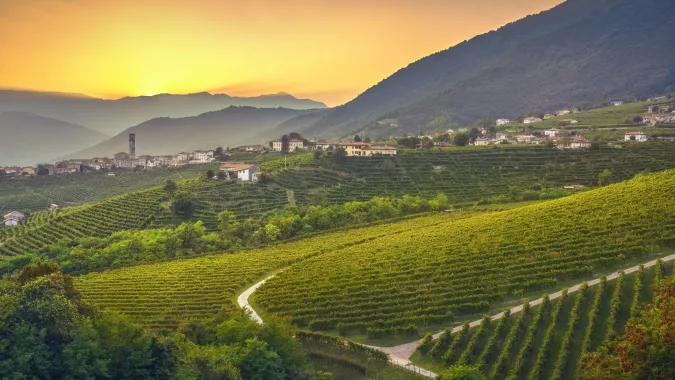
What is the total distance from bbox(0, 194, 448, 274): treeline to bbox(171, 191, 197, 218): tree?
6.65 metres

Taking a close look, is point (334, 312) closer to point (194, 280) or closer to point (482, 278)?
point (482, 278)

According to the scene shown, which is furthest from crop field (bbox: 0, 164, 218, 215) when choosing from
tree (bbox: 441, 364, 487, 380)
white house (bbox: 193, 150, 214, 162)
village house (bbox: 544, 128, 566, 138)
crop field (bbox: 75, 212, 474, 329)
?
tree (bbox: 441, 364, 487, 380)

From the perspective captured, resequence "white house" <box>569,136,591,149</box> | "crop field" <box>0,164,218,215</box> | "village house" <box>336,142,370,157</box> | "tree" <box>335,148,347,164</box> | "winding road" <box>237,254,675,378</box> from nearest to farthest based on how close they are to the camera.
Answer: "winding road" <box>237,254,675,378</box> → "white house" <box>569,136,591,149</box> → "tree" <box>335,148,347,164</box> → "crop field" <box>0,164,218,215</box> → "village house" <box>336,142,370,157</box>

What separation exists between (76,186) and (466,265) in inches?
3931

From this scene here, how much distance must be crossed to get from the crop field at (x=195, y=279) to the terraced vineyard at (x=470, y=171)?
18.7m

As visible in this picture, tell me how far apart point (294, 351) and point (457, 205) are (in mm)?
46491

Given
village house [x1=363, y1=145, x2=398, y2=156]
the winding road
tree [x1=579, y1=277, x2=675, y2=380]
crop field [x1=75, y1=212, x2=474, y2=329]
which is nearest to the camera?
tree [x1=579, y1=277, x2=675, y2=380]

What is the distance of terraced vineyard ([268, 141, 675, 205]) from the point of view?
246ft

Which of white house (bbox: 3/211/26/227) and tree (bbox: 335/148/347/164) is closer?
white house (bbox: 3/211/26/227)

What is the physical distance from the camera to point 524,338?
89.2 ft

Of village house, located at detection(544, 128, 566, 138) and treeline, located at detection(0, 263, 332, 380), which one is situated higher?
village house, located at detection(544, 128, 566, 138)

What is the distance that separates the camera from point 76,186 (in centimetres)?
11131

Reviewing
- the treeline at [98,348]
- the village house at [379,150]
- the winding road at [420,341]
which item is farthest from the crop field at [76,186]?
the treeline at [98,348]

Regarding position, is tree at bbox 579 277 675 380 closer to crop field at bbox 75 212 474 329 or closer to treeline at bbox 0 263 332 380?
treeline at bbox 0 263 332 380
